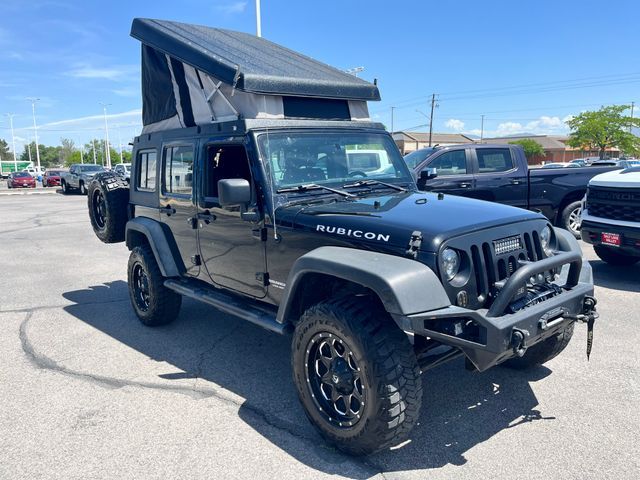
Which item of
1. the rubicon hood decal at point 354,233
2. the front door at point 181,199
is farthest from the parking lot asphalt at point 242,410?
the rubicon hood decal at point 354,233

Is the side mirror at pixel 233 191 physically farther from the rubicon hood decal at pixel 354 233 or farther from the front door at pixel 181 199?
the front door at pixel 181 199

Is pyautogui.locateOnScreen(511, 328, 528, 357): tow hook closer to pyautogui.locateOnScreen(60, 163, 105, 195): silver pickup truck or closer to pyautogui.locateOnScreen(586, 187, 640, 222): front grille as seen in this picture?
pyautogui.locateOnScreen(586, 187, 640, 222): front grille

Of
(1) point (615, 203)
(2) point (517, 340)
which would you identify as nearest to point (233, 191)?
(2) point (517, 340)

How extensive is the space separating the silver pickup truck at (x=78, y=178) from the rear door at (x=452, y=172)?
21579 mm

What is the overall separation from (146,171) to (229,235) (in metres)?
1.92

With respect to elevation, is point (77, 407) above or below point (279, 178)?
below

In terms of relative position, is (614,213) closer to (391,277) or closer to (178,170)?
(391,277)

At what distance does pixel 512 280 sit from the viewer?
2.82 metres

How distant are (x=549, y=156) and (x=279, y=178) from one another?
91.6 metres

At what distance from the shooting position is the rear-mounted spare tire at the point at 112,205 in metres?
6.02

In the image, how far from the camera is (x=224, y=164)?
4305mm

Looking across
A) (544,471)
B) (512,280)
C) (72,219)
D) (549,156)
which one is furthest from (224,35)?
(549,156)

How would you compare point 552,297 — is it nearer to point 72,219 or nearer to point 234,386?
point 234,386

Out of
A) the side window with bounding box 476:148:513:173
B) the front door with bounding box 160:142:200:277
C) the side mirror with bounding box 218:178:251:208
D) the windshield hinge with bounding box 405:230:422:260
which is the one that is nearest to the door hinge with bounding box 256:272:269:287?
the side mirror with bounding box 218:178:251:208
